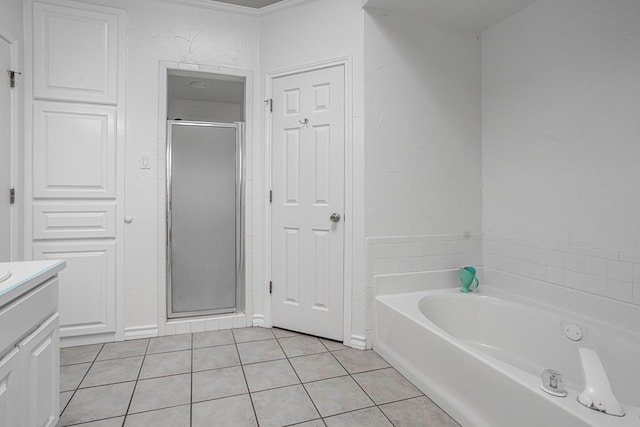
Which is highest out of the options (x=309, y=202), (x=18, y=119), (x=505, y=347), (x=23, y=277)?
(x=18, y=119)

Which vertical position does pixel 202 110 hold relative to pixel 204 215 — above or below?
above

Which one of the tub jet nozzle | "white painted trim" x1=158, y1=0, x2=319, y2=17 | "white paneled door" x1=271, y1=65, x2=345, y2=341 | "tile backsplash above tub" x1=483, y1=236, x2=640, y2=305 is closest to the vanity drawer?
"white paneled door" x1=271, y1=65, x2=345, y2=341

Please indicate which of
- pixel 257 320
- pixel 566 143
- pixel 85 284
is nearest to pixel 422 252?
pixel 566 143

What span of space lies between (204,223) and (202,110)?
3.28 m

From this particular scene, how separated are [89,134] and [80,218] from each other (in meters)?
0.60

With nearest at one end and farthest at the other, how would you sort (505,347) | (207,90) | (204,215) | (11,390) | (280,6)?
(11,390) < (505,347) < (280,6) < (204,215) < (207,90)

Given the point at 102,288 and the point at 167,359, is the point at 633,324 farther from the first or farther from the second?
the point at 102,288

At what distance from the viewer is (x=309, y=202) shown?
8.36 ft

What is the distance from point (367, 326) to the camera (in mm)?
2365

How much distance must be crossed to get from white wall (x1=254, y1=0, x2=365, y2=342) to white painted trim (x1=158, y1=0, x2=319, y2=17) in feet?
0.14

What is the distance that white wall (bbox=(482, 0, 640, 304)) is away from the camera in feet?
5.70

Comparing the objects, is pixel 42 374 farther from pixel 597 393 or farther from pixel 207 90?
pixel 207 90

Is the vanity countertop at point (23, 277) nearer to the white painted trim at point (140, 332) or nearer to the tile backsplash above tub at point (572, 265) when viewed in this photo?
the white painted trim at point (140, 332)

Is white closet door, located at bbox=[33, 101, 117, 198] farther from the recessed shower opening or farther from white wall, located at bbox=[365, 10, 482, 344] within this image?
white wall, located at bbox=[365, 10, 482, 344]
